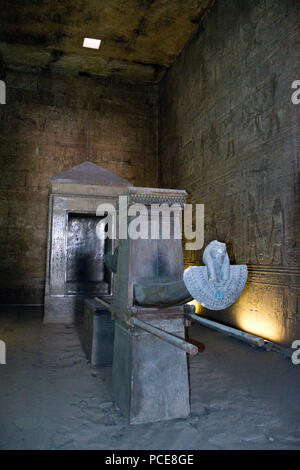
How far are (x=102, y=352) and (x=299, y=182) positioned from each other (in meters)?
3.77

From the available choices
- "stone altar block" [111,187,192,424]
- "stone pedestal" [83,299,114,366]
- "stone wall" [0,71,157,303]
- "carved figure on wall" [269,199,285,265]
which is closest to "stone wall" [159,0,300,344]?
"carved figure on wall" [269,199,285,265]

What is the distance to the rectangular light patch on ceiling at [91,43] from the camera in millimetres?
9867

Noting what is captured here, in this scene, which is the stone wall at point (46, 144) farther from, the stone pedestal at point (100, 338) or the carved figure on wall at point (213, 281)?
the carved figure on wall at point (213, 281)

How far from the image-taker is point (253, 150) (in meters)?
6.09

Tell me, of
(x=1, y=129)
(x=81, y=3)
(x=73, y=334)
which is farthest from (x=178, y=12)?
(x=73, y=334)

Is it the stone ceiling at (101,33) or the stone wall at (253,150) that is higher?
the stone ceiling at (101,33)

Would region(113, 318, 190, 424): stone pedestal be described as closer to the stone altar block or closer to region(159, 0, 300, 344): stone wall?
the stone altar block

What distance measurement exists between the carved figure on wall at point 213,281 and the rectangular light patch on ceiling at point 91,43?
32.4ft

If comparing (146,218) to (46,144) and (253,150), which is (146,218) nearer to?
(253,150)

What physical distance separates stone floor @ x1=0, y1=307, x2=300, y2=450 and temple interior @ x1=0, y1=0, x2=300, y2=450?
20 mm

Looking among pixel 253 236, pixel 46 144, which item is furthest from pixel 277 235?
pixel 46 144

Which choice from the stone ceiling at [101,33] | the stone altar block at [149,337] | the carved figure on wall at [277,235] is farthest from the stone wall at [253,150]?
the stone altar block at [149,337]

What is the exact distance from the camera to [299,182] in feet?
16.1

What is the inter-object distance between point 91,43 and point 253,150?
695cm
